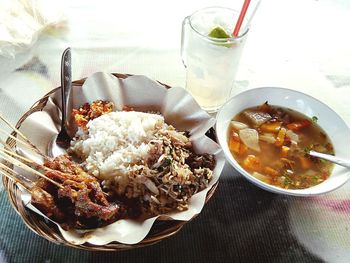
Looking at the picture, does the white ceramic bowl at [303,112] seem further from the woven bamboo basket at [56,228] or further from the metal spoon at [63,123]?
the metal spoon at [63,123]

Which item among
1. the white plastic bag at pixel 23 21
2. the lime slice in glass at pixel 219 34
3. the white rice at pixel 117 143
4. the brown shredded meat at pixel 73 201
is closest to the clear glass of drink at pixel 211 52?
the lime slice in glass at pixel 219 34

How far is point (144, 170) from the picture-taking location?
4.46 ft

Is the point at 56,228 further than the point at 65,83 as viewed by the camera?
No

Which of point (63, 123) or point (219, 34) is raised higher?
point (219, 34)

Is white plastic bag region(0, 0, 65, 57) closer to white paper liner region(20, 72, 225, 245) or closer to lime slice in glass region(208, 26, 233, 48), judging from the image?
white paper liner region(20, 72, 225, 245)

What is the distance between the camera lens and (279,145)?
5.13ft

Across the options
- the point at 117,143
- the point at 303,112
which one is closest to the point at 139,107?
the point at 117,143

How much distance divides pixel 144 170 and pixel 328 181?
0.65 meters

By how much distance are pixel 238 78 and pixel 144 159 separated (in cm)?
84

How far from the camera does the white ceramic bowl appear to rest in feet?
4.46

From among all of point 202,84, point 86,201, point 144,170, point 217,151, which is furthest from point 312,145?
point 86,201

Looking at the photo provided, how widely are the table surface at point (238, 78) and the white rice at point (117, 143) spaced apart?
0.29 meters

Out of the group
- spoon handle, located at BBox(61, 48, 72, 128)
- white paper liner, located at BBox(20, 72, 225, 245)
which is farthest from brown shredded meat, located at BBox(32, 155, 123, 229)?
spoon handle, located at BBox(61, 48, 72, 128)

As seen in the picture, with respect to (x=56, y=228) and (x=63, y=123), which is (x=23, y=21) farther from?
(x=56, y=228)
